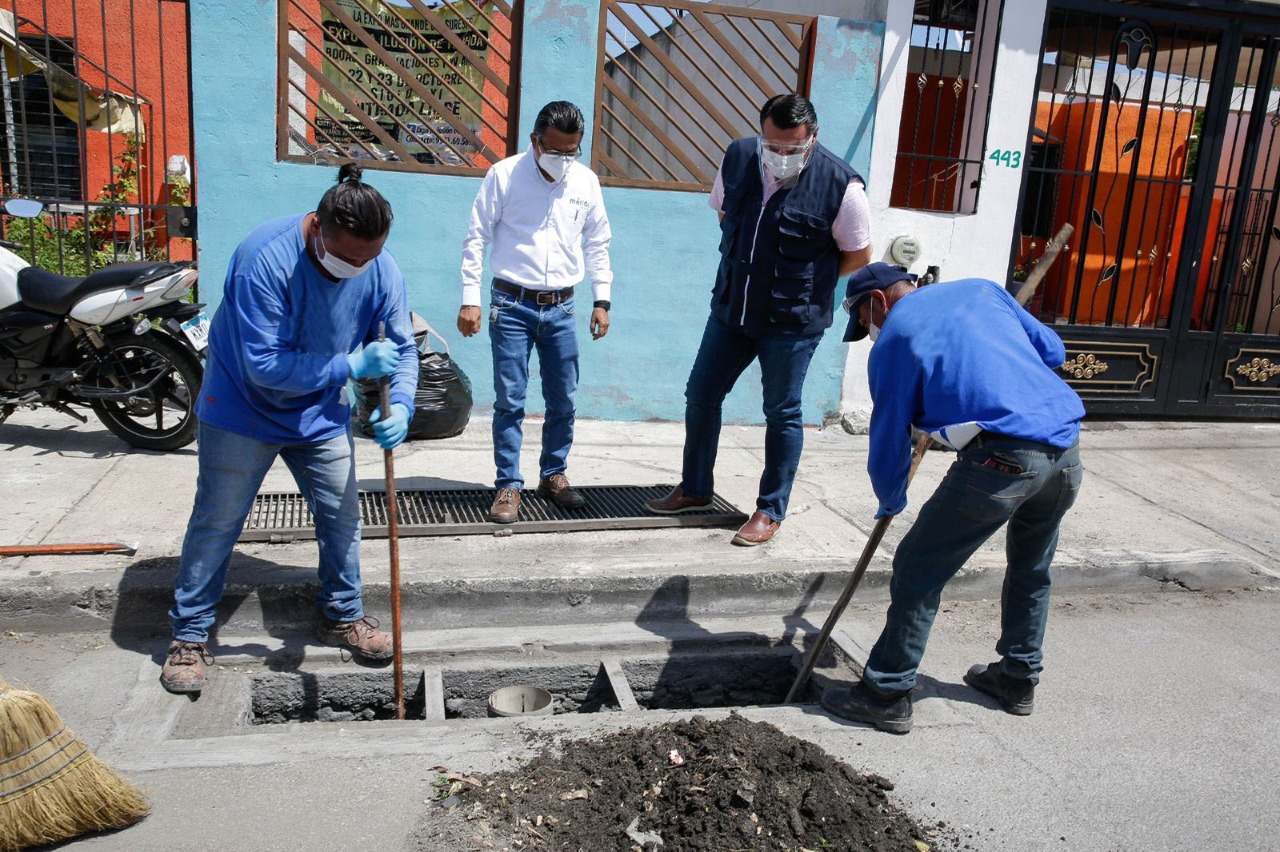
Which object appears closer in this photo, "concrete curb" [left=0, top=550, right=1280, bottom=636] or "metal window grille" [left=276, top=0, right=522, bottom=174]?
"concrete curb" [left=0, top=550, right=1280, bottom=636]

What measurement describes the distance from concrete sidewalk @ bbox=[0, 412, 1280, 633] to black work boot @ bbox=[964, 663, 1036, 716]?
3.27ft

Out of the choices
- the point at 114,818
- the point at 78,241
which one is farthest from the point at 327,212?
the point at 78,241

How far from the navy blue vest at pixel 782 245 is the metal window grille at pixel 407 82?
7.89 ft

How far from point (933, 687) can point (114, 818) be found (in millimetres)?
2878

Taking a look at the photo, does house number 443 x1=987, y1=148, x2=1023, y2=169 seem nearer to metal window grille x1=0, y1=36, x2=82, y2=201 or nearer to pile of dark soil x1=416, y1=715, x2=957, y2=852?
pile of dark soil x1=416, y1=715, x2=957, y2=852

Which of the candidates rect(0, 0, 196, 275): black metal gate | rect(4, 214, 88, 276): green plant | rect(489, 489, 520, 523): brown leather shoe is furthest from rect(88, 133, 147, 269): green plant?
rect(489, 489, 520, 523): brown leather shoe

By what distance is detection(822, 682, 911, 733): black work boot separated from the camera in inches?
141

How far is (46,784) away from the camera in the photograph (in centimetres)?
267

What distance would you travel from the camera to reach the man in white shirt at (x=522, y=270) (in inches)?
193

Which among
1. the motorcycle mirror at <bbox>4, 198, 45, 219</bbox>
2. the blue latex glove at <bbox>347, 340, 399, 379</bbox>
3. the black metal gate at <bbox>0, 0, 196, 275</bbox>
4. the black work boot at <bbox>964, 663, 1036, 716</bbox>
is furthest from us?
→ the black metal gate at <bbox>0, 0, 196, 275</bbox>

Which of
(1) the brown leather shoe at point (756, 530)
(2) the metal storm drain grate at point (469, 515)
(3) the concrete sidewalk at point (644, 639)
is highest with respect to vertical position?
(1) the brown leather shoe at point (756, 530)

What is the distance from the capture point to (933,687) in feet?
13.1

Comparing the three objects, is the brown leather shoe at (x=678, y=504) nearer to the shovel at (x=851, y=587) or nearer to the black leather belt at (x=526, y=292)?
the black leather belt at (x=526, y=292)

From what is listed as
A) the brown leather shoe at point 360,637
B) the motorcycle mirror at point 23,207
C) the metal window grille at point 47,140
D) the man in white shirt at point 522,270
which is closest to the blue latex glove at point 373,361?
the brown leather shoe at point 360,637
